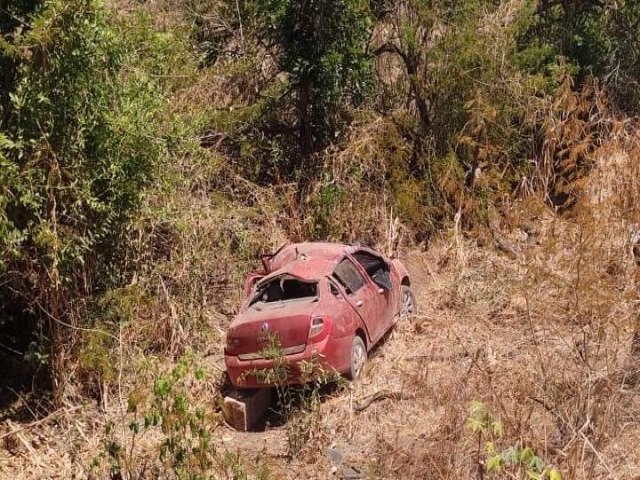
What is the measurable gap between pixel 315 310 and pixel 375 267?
2.14 meters

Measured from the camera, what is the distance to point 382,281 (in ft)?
37.1

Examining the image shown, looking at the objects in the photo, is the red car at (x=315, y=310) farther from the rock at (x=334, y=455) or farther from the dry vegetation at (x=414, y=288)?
the rock at (x=334, y=455)

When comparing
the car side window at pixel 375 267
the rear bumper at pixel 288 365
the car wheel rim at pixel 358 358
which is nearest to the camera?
the rear bumper at pixel 288 365

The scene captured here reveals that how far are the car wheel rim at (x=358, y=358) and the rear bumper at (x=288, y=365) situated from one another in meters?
0.31

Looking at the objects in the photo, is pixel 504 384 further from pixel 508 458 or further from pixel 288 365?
pixel 508 458

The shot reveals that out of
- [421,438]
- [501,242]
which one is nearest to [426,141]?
[501,242]

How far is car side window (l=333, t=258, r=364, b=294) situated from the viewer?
10.5 m

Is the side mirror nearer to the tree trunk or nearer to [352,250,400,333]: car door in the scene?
[352,250,400,333]: car door

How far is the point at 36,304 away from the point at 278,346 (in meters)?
2.88

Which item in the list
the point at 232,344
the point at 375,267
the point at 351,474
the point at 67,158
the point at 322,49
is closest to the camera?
the point at 351,474

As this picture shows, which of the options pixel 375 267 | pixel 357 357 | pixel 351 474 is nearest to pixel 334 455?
pixel 351 474

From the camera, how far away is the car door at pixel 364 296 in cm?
1043

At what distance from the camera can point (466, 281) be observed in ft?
42.8

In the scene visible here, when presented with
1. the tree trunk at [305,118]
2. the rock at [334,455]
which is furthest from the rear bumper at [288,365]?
the tree trunk at [305,118]
